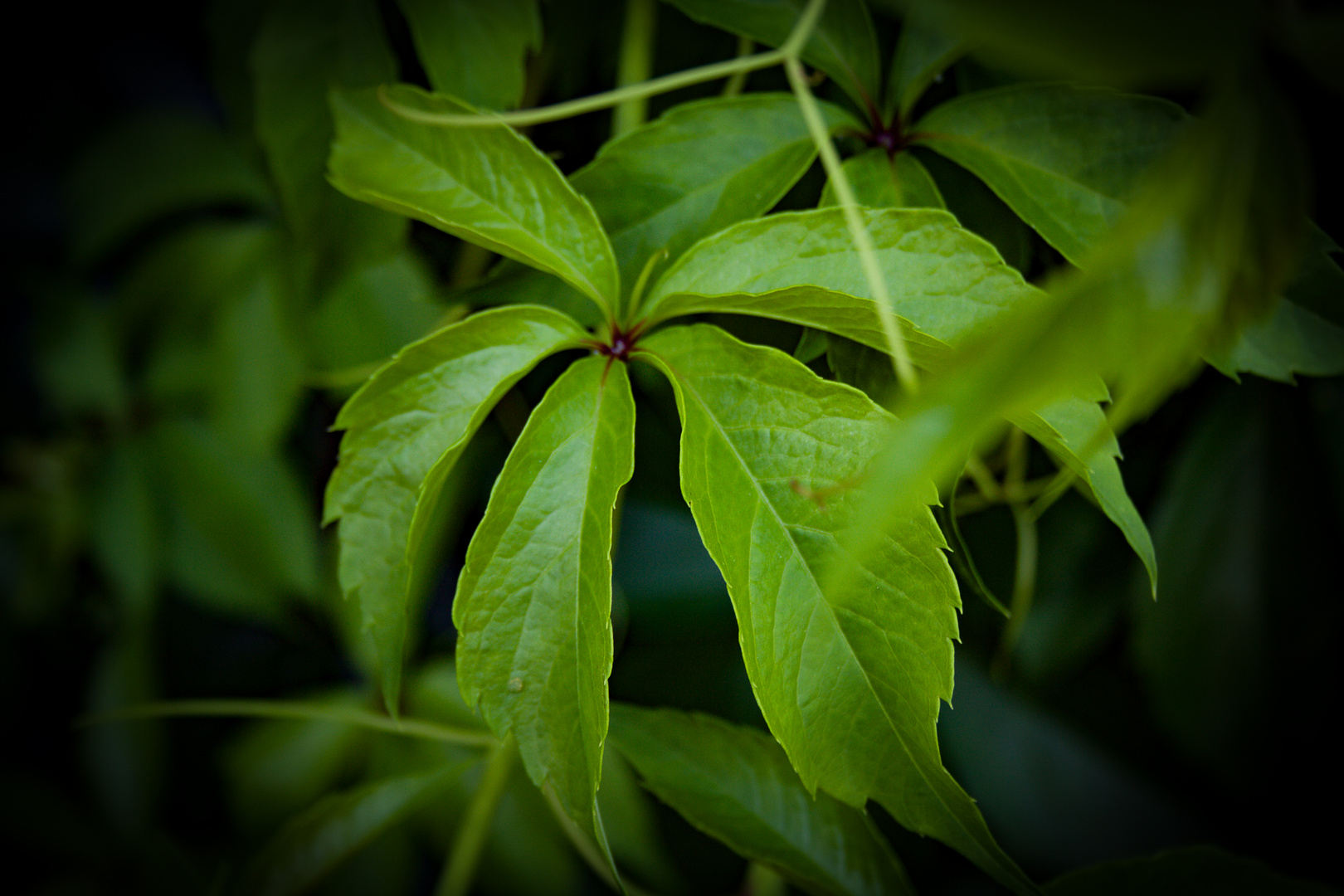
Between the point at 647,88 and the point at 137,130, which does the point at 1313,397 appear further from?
the point at 137,130

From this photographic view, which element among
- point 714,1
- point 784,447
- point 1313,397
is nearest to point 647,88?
point 714,1

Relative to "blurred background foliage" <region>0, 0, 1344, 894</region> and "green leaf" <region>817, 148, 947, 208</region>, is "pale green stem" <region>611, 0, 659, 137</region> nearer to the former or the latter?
"blurred background foliage" <region>0, 0, 1344, 894</region>

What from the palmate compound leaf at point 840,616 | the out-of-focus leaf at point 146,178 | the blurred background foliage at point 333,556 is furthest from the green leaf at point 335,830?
the out-of-focus leaf at point 146,178

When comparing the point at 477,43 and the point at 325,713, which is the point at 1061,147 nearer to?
the point at 477,43

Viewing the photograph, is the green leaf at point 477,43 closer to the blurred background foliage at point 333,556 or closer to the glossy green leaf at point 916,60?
the blurred background foliage at point 333,556

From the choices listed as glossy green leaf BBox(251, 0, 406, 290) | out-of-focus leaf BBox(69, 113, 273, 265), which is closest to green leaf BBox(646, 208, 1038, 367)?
glossy green leaf BBox(251, 0, 406, 290)

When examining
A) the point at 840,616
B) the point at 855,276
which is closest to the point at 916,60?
the point at 855,276
